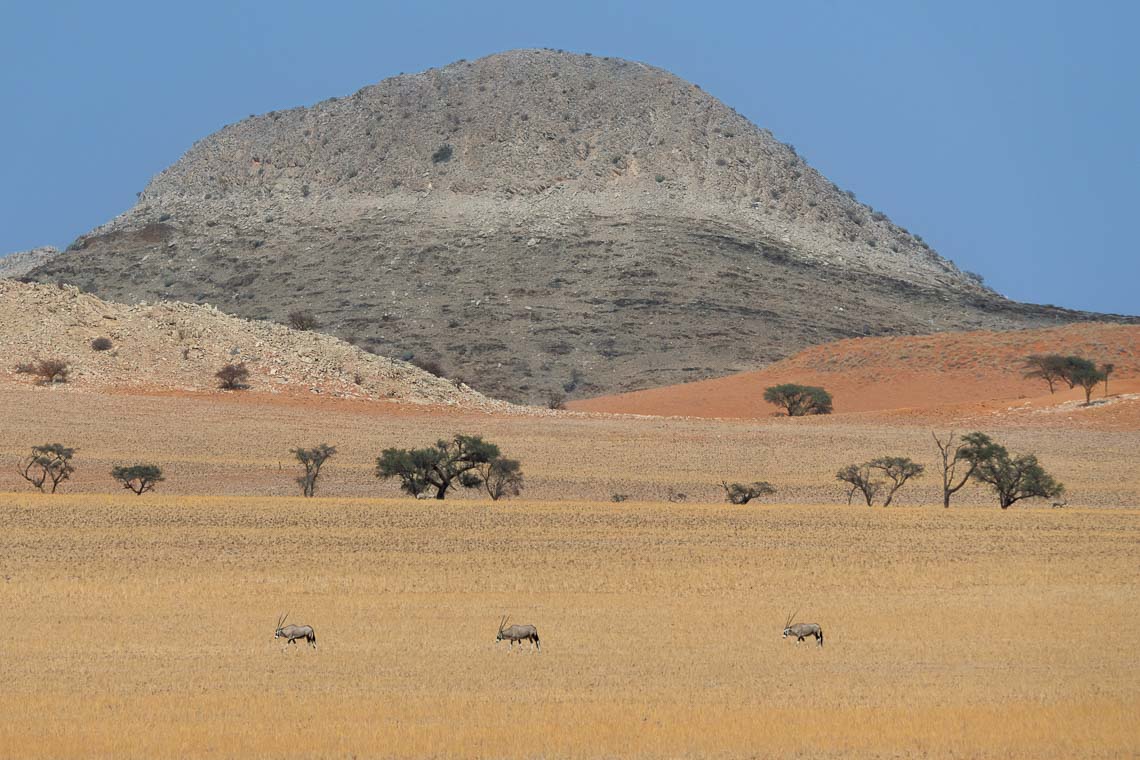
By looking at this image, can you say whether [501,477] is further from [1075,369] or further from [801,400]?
[1075,369]

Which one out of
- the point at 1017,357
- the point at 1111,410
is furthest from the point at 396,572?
the point at 1017,357

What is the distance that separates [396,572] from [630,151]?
341 ft

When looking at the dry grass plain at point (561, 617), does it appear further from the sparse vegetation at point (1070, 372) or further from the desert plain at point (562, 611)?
the sparse vegetation at point (1070, 372)

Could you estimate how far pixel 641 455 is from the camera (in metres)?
51.8

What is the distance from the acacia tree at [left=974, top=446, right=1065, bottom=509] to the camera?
141ft

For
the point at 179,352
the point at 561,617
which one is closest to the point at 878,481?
the point at 561,617

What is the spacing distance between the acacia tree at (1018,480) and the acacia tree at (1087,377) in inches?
857

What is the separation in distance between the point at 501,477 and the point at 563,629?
21.0m

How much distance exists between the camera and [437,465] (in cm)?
4394

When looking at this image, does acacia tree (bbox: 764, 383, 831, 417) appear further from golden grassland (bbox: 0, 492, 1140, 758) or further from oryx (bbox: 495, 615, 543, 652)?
oryx (bbox: 495, 615, 543, 652)

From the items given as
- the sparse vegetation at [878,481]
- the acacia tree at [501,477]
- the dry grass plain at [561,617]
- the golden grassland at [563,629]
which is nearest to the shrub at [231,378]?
the dry grass plain at [561,617]

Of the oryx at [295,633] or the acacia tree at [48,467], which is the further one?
the acacia tree at [48,467]

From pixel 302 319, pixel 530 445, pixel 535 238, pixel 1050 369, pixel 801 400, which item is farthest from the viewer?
pixel 535 238

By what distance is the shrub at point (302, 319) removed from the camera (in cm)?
8800
